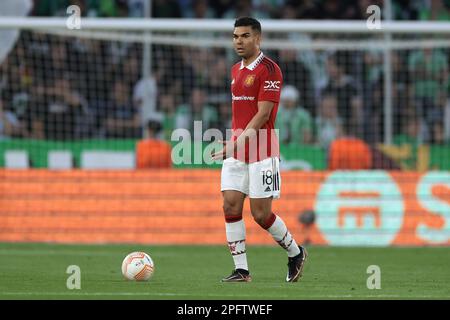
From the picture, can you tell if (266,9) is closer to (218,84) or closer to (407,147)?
(218,84)

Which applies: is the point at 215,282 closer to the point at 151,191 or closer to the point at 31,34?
the point at 151,191

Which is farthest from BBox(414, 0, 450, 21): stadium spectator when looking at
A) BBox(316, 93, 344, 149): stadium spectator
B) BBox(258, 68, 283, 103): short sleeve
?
BBox(258, 68, 283, 103): short sleeve

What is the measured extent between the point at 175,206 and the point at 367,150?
363 centimetres

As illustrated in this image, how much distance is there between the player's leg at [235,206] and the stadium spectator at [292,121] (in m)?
9.92

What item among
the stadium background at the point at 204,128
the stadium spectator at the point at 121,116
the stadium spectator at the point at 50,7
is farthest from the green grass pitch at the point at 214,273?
the stadium spectator at the point at 50,7

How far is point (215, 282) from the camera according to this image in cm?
1177

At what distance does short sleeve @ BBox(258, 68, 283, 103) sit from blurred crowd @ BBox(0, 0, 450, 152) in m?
9.56

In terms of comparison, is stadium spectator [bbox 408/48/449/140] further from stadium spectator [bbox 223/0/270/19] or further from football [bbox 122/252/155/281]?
football [bbox 122/252/155/281]

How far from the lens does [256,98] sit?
11852 mm

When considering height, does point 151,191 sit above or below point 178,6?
below

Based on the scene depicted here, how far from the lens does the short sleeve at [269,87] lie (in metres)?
11.7

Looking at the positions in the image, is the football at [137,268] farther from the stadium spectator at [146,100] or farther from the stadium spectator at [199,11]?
the stadium spectator at [199,11]
